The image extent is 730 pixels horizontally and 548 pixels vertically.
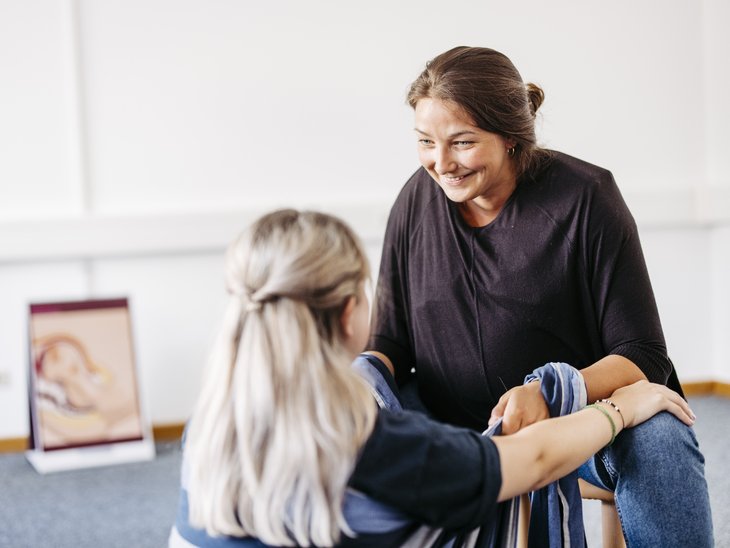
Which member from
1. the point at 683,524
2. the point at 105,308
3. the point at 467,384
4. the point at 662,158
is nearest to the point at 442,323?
the point at 467,384

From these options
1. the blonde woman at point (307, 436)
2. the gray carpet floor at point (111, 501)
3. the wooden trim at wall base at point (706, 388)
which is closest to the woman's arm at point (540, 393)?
the blonde woman at point (307, 436)

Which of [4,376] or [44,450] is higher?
[4,376]

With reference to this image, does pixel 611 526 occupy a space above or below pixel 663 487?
below

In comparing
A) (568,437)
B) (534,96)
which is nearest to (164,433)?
(534,96)

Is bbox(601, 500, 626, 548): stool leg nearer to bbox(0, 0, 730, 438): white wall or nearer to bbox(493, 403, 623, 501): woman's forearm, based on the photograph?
bbox(493, 403, 623, 501): woman's forearm

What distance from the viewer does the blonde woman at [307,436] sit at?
3.32 ft

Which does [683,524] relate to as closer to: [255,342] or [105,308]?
[255,342]

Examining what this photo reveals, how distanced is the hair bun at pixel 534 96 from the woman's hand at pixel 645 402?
1.83 feet

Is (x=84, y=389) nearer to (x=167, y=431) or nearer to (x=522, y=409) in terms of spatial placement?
(x=167, y=431)

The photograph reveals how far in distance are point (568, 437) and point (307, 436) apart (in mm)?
407

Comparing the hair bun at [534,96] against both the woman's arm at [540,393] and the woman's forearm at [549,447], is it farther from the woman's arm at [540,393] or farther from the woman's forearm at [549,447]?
the woman's forearm at [549,447]

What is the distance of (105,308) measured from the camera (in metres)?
3.33

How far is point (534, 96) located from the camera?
1711 mm

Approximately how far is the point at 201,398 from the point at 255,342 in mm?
109
